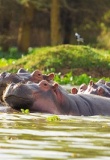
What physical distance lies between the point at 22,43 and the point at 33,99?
34.1 meters

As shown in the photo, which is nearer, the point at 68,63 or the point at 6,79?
the point at 6,79

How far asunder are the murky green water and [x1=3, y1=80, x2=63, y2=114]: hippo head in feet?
1.13

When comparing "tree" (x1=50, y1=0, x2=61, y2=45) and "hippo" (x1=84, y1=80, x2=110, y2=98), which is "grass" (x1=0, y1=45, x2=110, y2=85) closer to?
"hippo" (x1=84, y1=80, x2=110, y2=98)

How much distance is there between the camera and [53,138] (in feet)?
20.5

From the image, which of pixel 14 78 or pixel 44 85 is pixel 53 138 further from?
pixel 14 78

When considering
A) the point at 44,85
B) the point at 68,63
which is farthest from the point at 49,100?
the point at 68,63

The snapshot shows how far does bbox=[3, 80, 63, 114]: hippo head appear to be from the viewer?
29.1ft

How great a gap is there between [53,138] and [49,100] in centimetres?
295

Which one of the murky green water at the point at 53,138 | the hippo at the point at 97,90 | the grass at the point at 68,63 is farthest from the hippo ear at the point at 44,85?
the grass at the point at 68,63

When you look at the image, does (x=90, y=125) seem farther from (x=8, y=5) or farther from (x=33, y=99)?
(x=8, y=5)

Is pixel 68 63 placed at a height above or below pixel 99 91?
below

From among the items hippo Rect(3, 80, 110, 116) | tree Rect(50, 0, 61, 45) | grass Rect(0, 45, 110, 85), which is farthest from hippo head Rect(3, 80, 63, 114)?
tree Rect(50, 0, 61, 45)

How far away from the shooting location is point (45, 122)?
7879mm

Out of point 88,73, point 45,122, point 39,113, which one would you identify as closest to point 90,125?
point 45,122
